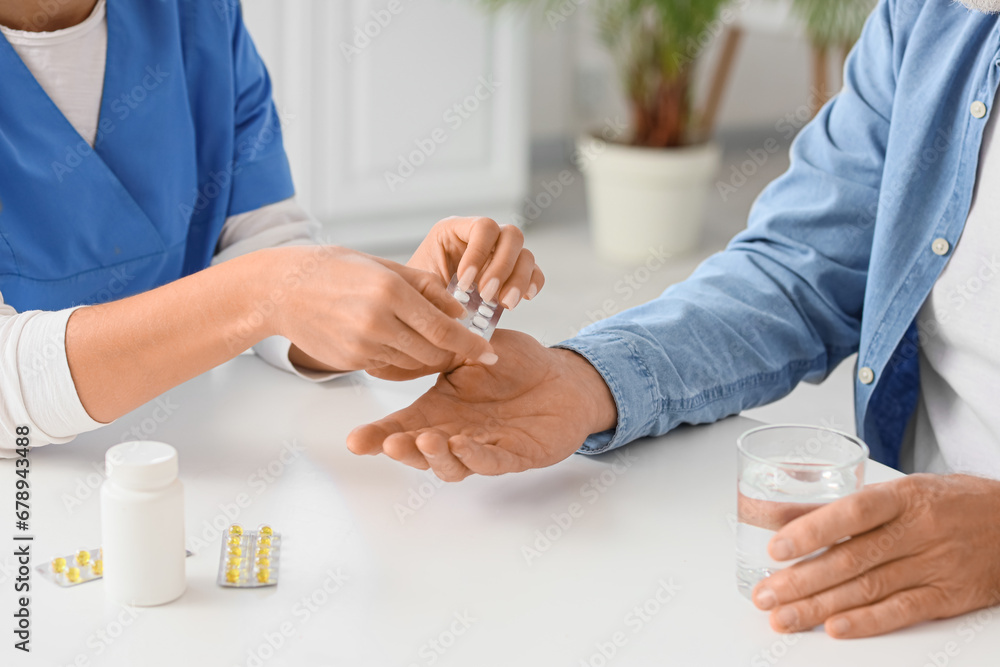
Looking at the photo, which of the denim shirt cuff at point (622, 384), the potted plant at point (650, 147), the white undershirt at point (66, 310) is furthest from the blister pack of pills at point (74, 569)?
the potted plant at point (650, 147)

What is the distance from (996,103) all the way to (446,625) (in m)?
0.72

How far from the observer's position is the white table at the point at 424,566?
2.06ft

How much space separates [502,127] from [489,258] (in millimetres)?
2383

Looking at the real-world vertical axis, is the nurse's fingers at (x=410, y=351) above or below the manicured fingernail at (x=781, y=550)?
above

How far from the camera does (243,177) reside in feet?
3.88

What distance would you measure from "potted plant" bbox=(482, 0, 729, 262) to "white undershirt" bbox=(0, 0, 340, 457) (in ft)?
6.41

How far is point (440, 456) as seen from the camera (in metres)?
0.77

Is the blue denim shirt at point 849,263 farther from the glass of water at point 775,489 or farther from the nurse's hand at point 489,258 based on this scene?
the glass of water at point 775,489

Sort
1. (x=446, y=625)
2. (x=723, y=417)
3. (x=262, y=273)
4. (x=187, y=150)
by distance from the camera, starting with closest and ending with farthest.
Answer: (x=446, y=625) < (x=262, y=273) < (x=723, y=417) < (x=187, y=150)

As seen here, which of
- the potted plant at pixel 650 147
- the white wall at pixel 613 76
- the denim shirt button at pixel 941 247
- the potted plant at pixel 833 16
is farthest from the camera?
the white wall at pixel 613 76

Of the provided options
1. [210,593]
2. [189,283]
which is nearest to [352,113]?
[189,283]

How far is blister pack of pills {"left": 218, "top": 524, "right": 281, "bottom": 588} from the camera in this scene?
685 millimetres

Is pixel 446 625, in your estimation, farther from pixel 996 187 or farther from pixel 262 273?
pixel 996 187

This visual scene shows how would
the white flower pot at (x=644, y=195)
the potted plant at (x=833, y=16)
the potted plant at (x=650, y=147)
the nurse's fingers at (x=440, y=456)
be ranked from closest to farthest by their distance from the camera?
1. the nurse's fingers at (x=440, y=456)
2. the potted plant at (x=833, y=16)
3. the potted plant at (x=650, y=147)
4. the white flower pot at (x=644, y=195)
